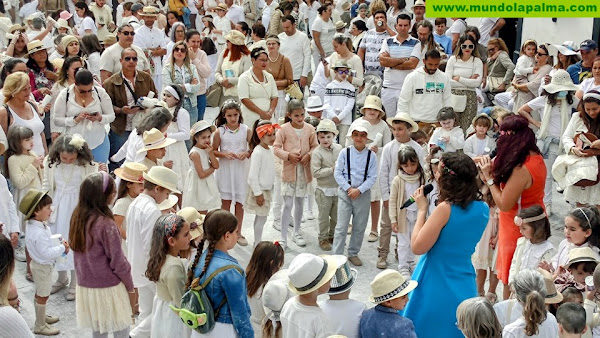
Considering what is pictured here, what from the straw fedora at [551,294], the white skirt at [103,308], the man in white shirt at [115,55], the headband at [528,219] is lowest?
the white skirt at [103,308]

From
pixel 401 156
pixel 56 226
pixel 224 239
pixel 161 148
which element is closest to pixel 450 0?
pixel 401 156

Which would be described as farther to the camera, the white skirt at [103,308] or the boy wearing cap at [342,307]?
the white skirt at [103,308]

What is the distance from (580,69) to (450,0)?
2075 mm

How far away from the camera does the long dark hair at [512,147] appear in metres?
6.79

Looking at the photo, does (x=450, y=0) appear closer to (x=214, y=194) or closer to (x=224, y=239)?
(x=214, y=194)

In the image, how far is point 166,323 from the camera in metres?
5.88

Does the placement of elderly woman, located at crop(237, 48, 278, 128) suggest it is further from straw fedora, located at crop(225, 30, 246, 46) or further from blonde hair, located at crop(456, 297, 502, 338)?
blonde hair, located at crop(456, 297, 502, 338)

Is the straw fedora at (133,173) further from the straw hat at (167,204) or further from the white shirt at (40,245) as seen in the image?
the white shirt at (40,245)

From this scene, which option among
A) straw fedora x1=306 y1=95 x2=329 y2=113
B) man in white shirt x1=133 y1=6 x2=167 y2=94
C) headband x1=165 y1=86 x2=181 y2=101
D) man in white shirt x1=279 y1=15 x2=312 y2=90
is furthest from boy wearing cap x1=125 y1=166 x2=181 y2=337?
man in white shirt x1=279 y1=15 x2=312 y2=90

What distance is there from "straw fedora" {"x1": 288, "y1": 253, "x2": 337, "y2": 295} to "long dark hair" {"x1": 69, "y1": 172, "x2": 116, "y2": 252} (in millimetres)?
1806

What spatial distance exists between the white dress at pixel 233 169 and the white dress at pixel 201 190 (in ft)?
0.92

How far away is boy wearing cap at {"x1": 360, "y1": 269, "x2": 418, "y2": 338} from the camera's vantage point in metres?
5.15

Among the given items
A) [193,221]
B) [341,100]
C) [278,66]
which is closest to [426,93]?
[341,100]

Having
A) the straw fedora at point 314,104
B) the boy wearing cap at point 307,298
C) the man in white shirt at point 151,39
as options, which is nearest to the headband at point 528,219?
the boy wearing cap at point 307,298
